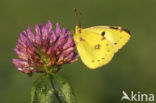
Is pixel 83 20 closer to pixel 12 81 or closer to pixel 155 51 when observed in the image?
pixel 155 51

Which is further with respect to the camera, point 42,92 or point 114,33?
point 114,33

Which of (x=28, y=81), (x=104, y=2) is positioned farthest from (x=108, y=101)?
(x=104, y=2)

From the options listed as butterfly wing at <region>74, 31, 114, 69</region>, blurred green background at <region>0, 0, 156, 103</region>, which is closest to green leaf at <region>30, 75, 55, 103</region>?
butterfly wing at <region>74, 31, 114, 69</region>

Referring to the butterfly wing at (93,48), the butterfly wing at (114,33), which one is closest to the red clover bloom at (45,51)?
the butterfly wing at (93,48)

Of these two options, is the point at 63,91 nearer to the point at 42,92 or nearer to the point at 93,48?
the point at 42,92

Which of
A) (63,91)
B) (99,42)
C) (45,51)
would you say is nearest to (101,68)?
(99,42)
